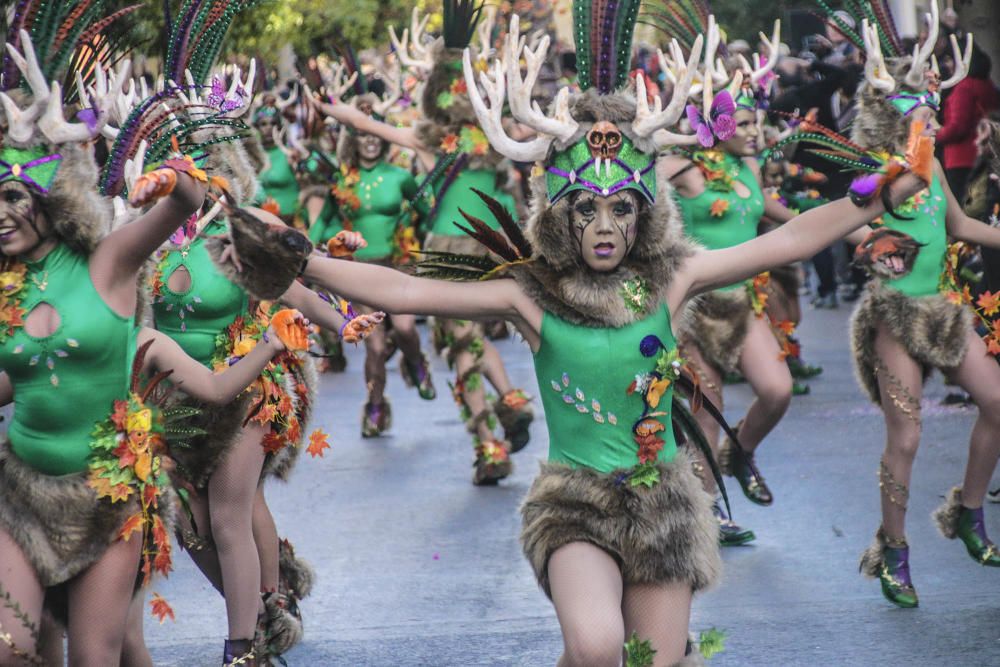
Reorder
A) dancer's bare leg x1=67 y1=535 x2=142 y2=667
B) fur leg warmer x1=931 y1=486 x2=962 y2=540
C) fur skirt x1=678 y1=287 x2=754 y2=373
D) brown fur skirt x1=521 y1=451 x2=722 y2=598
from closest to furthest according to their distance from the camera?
dancer's bare leg x1=67 y1=535 x2=142 y2=667
brown fur skirt x1=521 y1=451 x2=722 y2=598
fur leg warmer x1=931 y1=486 x2=962 y2=540
fur skirt x1=678 y1=287 x2=754 y2=373

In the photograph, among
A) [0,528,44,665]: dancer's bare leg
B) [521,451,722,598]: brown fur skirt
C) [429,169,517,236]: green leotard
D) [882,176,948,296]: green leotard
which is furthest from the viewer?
[429,169,517,236]: green leotard

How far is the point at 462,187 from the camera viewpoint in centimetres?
930

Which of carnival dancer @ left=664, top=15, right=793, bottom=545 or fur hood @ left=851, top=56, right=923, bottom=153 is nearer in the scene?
fur hood @ left=851, top=56, right=923, bottom=153

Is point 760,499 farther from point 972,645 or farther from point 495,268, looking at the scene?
point 495,268

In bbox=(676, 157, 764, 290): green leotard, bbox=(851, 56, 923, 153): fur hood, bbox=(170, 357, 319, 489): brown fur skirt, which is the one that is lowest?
bbox=(170, 357, 319, 489): brown fur skirt

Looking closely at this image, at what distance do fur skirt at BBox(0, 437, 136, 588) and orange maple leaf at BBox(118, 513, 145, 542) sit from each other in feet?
0.05

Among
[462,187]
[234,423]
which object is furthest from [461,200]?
[234,423]

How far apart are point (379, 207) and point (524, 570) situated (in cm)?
466

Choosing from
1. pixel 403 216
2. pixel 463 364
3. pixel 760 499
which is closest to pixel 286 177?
pixel 403 216

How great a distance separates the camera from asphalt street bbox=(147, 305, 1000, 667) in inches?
226

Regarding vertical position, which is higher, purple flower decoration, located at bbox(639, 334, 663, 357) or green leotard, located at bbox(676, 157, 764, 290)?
purple flower decoration, located at bbox(639, 334, 663, 357)

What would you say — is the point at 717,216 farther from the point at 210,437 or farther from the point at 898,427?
the point at 210,437

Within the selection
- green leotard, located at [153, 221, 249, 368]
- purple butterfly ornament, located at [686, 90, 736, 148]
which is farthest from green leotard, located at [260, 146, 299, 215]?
purple butterfly ornament, located at [686, 90, 736, 148]

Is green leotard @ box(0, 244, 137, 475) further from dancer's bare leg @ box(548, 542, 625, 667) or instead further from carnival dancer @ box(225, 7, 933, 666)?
dancer's bare leg @ box(548, 542, 625, 667)
